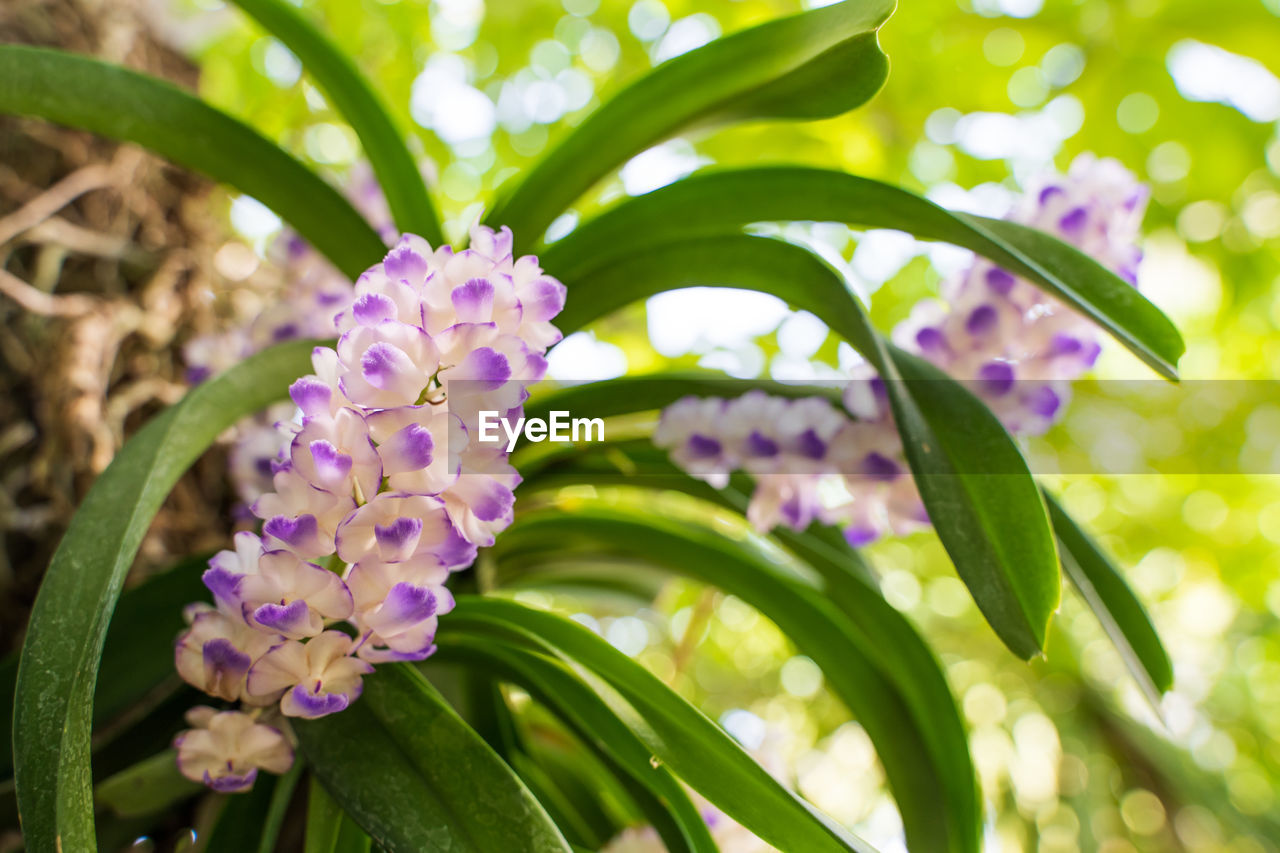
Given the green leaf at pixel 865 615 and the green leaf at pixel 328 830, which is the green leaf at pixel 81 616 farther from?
the green leaf at pixel 865 615

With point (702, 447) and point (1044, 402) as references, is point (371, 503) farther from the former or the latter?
point (1044, 402)

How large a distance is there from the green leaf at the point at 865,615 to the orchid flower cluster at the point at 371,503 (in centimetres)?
23

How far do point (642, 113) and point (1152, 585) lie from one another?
1.87 meters

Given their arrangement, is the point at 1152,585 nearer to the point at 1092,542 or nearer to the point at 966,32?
the point at 966,32

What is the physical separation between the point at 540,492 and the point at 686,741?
0.32 m

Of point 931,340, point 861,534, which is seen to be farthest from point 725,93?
point 861,534

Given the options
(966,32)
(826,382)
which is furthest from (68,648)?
(966,32)

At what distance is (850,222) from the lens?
0.54 meters

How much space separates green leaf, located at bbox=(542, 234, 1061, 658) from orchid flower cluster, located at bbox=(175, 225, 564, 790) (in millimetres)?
181

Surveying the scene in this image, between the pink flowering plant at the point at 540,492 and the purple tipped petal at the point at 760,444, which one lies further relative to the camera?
→ the purple tipped petal at the point at 760,444

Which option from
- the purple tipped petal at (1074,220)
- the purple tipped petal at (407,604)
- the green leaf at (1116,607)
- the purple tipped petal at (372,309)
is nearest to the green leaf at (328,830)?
the purple tipped petal at (407,604)

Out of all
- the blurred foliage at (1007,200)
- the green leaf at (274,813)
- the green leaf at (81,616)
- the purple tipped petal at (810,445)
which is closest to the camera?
the green leaf at (81,616)

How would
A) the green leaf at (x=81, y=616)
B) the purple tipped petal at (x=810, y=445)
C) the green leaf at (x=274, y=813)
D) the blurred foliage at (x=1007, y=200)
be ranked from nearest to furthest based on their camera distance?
the green leaf at (x=81, y=616)
the green leaf at (x=274, y=813)
the purple tipped petal at (x=810, y=445)
the blurred foliage at (x=1007, y=200)

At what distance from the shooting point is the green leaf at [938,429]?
0.40m
